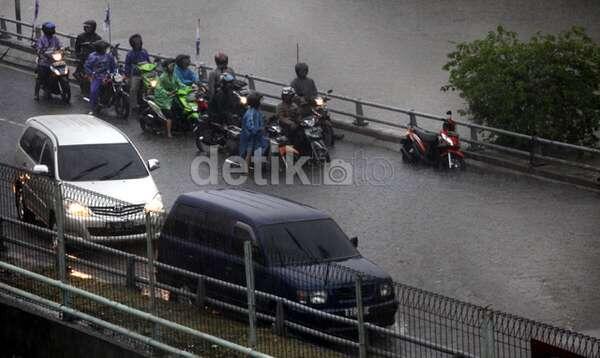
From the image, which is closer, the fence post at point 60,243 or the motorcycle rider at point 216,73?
the fence post at point 60,243

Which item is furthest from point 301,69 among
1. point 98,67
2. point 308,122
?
point 98,67

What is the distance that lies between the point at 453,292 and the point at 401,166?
7827 millimetres

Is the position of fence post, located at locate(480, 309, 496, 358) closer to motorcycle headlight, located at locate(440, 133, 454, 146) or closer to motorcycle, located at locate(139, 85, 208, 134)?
motorcycle headlight, located at locate(440, 133, 454, 146)

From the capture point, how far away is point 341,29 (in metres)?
58.2

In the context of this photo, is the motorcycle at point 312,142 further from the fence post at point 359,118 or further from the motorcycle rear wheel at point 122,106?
the motorcycle rear wheel at point 122,106

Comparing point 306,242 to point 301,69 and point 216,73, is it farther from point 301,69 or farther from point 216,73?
point 216,73

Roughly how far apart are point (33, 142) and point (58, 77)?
896 centimetres

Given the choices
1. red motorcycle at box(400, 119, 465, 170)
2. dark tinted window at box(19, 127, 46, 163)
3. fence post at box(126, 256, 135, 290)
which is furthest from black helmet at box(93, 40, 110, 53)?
fence post at box(126, 256, 135, 290)

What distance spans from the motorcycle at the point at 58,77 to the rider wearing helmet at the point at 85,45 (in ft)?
2.34

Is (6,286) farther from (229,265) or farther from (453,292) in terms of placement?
(453,292)

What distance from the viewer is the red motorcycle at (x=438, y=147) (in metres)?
26.9

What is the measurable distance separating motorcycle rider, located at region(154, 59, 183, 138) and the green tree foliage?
5.88 meters

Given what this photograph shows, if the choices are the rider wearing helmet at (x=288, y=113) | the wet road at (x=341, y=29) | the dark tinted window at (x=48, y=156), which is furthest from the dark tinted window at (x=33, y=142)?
the wet road at (x=341, y=29)

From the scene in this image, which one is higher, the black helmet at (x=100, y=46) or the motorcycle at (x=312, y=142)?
the black helmet at (x=100, y=46)
